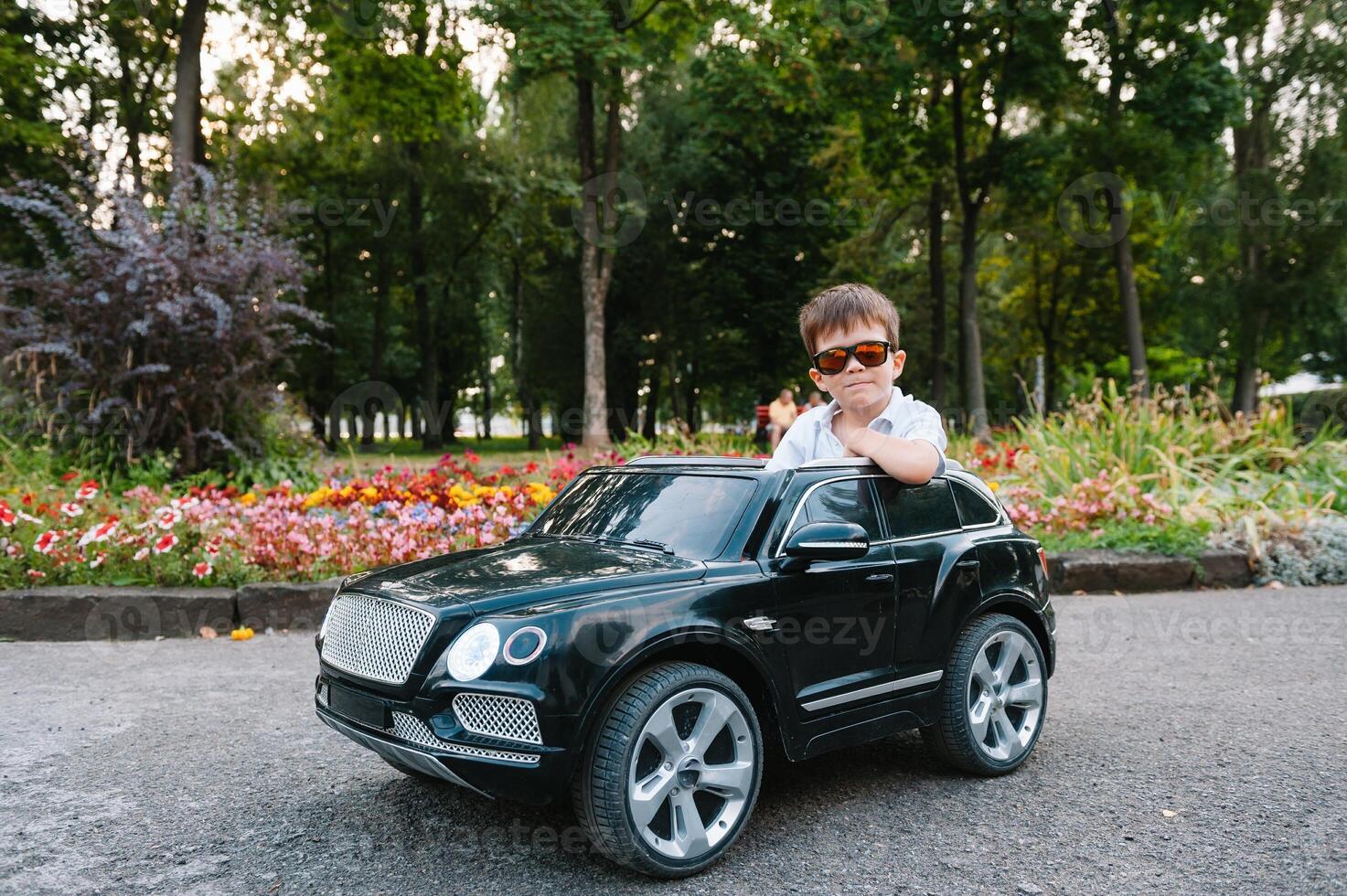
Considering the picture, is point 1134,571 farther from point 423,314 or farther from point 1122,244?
point 423,314

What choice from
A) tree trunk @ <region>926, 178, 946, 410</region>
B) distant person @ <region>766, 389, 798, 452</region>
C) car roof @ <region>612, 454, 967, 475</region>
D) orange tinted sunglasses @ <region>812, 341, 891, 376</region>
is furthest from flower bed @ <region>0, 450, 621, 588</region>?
tree trunk @ <region>926, 178, 946, 410</region>

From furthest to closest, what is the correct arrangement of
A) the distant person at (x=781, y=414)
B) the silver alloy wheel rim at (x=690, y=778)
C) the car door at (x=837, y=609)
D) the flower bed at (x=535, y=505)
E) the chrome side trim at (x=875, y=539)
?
the distant person at (x=781, y=414)
the flower bed at (x=535, y=505)
the chrome side trim at (x=875, y=539)
the car door at (x=837, y=609)
the silver alloy wheel rim at (x=690, y=778)

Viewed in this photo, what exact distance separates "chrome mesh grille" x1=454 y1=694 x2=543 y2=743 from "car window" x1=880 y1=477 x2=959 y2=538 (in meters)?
1.78

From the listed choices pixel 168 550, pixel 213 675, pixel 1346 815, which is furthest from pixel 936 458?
pixel 168 550

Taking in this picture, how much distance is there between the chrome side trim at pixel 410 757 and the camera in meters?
2.96

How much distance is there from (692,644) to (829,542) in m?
0.62

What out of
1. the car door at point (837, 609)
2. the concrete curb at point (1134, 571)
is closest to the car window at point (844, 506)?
the car door at point (837, 609)

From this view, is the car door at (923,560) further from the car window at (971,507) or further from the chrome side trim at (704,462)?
the chrome side trim at (704,462)

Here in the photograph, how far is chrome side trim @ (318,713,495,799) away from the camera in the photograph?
2957mm

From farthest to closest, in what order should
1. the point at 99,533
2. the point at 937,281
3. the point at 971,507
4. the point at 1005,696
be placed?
1. the point at 937,281
2. the point at 99,533
3. the point at 971,507
4. the point at 1005,696

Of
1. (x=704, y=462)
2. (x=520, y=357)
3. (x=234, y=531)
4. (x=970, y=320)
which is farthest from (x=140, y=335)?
(x=520, y=357)

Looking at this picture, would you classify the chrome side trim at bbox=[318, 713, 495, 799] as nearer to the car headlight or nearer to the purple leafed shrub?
the car headlight

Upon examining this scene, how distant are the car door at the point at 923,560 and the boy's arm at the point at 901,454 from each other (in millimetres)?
164

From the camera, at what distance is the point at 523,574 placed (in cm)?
336
